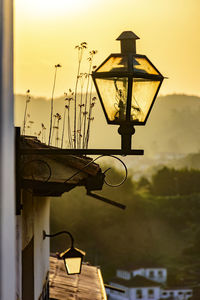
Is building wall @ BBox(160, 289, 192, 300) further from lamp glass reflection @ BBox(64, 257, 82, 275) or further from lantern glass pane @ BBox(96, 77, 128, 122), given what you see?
lantern glass pane @ BBox(96, 77, 128, 122)

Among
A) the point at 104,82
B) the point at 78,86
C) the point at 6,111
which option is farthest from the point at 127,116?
the point at 6,111

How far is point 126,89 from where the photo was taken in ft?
10.5

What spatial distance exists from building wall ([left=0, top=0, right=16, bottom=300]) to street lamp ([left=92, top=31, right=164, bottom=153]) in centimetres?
161

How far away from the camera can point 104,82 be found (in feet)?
10.7

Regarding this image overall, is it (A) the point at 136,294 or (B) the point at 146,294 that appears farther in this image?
(B) the point at 146,294

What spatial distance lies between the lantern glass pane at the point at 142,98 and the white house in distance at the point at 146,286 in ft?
153

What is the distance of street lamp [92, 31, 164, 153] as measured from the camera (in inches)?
126

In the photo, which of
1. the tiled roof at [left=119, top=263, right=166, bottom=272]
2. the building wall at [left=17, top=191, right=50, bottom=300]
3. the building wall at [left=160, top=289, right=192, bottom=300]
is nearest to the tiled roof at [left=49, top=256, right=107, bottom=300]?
the building wall at [left=17, top=191, right=50, bottom=300]

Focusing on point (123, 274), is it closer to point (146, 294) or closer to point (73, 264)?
point (146, 294)

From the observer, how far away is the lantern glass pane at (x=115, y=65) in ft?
10.6

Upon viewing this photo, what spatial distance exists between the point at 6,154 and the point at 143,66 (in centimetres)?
180

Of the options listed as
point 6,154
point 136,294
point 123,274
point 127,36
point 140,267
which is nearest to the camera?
point 6,154

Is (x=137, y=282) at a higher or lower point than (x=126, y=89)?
lower

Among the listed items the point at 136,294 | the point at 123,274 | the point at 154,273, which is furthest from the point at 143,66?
the point at 154,273
